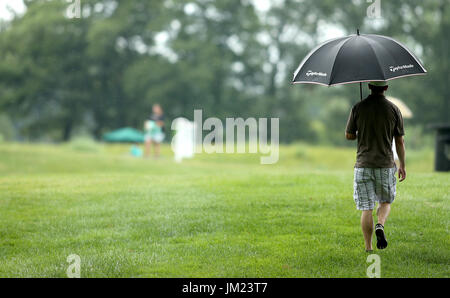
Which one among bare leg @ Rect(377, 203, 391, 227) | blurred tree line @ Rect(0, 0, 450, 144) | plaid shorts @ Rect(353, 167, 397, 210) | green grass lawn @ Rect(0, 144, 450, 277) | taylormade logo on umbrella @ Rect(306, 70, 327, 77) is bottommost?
green grass lawn @ Rect(0, 144, 450, 277)

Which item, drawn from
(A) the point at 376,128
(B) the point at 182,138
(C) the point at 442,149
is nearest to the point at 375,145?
(A) the point at 376,128

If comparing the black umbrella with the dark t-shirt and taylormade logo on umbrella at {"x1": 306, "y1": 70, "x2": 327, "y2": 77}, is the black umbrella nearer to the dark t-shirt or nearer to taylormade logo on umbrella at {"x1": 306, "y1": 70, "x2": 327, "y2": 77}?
taylormade logo on umbrella at {"x1": 306, "y1": 70, "x2": 327, "y2": 77}

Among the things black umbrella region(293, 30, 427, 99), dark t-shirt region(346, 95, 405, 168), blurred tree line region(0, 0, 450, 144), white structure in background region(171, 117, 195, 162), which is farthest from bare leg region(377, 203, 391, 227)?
blurred tree line region(0, 0, 450, 144)

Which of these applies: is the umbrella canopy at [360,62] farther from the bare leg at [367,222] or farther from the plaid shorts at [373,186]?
the bare leg at [367,222]

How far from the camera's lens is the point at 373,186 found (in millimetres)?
5949

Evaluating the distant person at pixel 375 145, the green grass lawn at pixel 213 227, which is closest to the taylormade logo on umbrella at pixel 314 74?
the distant person at pixel 375 145

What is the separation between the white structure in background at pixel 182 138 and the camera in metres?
20.9

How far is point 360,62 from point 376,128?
74cm

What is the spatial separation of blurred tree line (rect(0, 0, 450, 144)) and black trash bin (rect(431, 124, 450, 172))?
25.9 meters

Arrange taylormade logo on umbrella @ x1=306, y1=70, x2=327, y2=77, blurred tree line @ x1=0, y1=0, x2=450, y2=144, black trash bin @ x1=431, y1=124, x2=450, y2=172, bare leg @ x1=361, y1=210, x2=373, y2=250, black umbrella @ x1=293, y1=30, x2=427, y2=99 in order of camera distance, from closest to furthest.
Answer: black umbrella @ x1=293, y1=30, x2=427, y2=99, bare leg @ x1=361, y1=210, x2=373, y2=250, taylormade logo on umbrella @ x1=306, y1=70, x2=327, y2=77, black trash bin @ x1=431, y1=124, x2=450, y2=172, blurred tree line @ x1=0, y1=0, x2=450, y2=144

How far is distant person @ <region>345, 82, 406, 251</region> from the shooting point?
582 centimetres

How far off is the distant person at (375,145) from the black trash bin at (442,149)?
857cm

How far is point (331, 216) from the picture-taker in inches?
325
